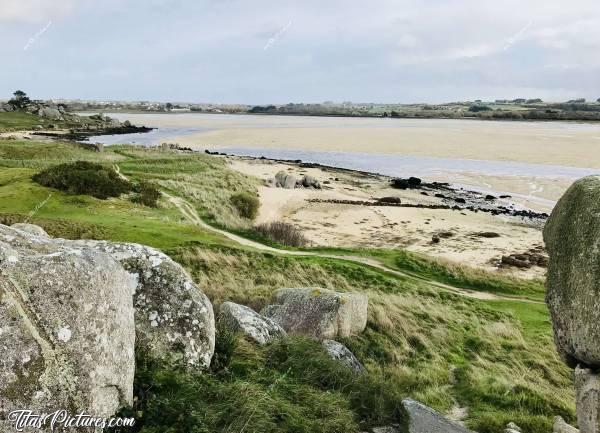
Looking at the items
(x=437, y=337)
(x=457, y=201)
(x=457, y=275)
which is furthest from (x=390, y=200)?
(x=437, y=337)

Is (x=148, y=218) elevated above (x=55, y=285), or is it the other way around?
(x=55, y=285)

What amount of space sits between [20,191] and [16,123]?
331 ft

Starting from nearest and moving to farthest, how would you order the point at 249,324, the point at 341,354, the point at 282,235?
the point at 249,324
the point at 341,354
the point at 282,235

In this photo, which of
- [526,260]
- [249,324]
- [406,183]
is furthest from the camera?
[406,183]

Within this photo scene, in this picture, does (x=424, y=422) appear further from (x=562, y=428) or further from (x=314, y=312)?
(x=314, y=312)

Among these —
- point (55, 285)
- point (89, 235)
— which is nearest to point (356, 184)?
point (89, 235)

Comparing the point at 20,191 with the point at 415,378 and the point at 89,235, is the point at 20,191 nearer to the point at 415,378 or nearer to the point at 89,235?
the point at 89,235

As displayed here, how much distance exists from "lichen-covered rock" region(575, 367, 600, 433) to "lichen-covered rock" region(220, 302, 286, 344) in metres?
5.52

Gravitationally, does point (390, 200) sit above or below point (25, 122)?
below

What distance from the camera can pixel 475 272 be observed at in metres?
29.7

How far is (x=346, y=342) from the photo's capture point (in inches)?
561

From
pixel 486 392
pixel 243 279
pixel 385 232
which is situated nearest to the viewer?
pixel 486 392

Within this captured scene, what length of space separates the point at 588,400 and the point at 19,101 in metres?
178

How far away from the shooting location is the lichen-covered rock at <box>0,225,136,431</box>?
5.07 meters
